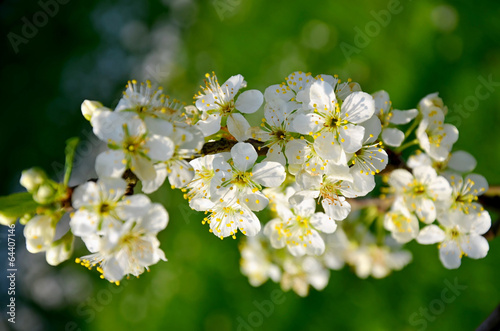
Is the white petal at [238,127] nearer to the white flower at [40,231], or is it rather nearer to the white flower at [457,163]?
the white flower at [40,231]

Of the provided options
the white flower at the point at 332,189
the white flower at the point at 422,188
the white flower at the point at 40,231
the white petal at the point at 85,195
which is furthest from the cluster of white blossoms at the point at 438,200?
the white flower at the point at 40,231

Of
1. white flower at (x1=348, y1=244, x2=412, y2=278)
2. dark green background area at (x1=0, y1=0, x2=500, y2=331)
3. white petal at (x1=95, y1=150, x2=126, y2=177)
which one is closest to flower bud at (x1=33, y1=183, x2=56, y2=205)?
white petal at (x1=95, y1=150, x2=126, y2=177)

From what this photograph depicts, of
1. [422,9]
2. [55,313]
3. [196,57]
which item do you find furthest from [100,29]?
[422,9]

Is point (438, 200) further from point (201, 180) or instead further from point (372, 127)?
point (201, 180)

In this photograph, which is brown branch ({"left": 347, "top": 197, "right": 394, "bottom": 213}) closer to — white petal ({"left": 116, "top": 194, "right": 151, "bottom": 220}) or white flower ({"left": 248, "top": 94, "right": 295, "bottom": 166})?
white flower ({"left": 248, "top": 94, "right": 295, "bottom": 166})

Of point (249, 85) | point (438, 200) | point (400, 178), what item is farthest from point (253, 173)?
point (249, 85)
